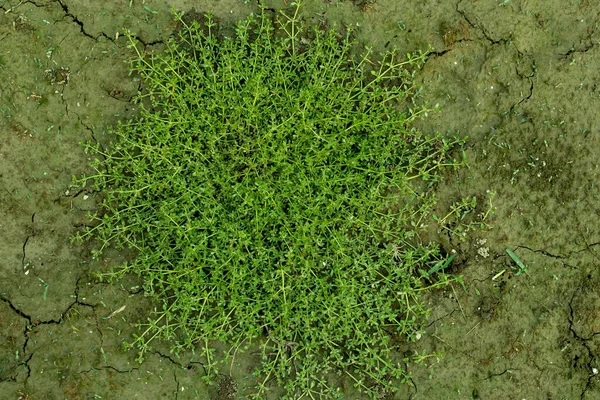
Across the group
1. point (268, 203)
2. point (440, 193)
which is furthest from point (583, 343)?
point (268, 203)

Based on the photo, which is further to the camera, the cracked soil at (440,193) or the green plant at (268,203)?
the cracked soil at (440,193)

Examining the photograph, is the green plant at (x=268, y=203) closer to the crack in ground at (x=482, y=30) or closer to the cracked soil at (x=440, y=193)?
the cracked soil at (x=440, y=193)

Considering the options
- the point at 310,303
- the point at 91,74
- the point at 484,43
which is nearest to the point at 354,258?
the point at 310,303

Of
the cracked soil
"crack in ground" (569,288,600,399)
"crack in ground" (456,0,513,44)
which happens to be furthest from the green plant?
"crack in ground" (569,288,600,399)

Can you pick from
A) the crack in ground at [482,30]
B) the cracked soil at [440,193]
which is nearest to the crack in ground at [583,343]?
the cracked soil at [440,193]

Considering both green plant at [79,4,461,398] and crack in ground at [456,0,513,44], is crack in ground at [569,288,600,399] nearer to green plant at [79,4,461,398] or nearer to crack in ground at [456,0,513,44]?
green plant at [79,4,461,398]

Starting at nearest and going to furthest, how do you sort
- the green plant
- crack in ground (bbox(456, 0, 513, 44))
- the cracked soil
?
the green plant, the cracked soil, crack in ground (bbox(456, 0, 513, 44))

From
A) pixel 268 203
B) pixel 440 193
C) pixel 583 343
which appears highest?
pixel 440 193

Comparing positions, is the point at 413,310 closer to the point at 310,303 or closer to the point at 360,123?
the point at 310,303

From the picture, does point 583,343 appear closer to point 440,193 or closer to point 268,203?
point 440,193
